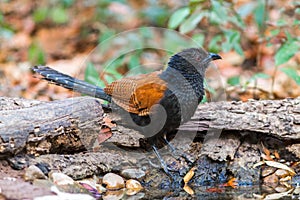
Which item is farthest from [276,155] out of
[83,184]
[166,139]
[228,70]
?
[228,70]

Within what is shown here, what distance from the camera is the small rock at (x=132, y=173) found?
372 centimetres

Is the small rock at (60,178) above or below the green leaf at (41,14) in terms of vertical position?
below

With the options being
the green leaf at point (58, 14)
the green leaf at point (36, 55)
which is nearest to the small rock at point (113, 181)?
the green leaf at point (36, 55)

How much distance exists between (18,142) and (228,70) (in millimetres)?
4629

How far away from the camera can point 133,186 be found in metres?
3.63

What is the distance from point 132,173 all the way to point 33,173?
757 millimetres

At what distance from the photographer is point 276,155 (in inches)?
160

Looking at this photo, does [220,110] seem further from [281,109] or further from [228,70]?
[228,70]

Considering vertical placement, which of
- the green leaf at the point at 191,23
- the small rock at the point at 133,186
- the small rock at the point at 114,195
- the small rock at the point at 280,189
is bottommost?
the small rock at the point at 114,195

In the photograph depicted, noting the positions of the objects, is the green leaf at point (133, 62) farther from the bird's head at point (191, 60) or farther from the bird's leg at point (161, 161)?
the bird's leg at point (161, 161)

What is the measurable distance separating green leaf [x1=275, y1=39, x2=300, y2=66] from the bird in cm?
92

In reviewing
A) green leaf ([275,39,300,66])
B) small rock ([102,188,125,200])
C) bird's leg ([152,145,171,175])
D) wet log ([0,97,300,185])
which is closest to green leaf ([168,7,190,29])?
green leaf ([275,39,300,66])

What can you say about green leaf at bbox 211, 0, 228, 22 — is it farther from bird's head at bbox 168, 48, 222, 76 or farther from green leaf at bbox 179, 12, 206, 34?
bird's head at bbox 168, 48, 222, 76

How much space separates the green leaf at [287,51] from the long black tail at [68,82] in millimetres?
1704
